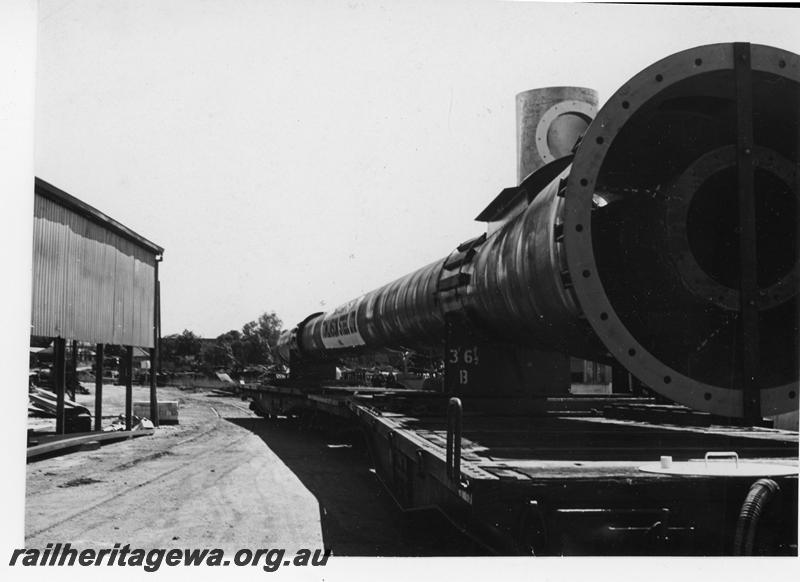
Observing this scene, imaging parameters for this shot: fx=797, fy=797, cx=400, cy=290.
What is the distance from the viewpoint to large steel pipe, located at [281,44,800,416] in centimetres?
409

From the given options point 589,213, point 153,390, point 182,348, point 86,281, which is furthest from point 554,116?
point 182,348

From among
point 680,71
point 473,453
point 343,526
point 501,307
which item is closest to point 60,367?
point 343,526

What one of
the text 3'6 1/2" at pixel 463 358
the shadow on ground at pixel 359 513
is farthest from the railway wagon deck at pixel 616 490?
the text 3'6 1/2" at pixel 463 358

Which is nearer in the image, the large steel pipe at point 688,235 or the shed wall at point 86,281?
the large steel pipe at point 688,235

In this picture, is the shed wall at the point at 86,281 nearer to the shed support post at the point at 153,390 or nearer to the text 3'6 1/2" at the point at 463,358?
the shed support post at the point at 153,390

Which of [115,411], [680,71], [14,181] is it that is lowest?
[115,411]

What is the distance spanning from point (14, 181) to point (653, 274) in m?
4.09

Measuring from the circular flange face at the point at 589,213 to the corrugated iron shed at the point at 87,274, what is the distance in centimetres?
824

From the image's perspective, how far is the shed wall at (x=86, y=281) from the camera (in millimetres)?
10664

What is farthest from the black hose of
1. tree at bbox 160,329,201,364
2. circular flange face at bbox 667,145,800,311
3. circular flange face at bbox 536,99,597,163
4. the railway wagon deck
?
tree at bbox 160,329,201,364

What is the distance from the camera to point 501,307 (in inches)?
239

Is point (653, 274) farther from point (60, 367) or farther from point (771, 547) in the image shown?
point (60, 367)

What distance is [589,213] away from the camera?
163 inches

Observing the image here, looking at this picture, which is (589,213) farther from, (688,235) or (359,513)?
(359,513)
